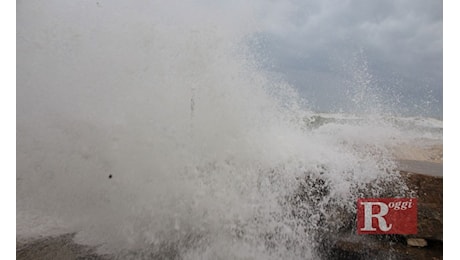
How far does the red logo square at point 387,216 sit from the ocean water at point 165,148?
12 centimetres

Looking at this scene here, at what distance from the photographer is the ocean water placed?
237cm

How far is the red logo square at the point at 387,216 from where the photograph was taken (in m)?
2.24

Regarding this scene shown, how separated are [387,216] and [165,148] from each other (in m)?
2.25

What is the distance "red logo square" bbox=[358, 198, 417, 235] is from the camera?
224cm

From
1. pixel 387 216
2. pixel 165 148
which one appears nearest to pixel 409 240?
pixel 387 216

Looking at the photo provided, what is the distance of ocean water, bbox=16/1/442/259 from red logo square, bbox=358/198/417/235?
124 mm

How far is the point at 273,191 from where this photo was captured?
262cm

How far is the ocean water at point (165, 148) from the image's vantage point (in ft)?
7.76

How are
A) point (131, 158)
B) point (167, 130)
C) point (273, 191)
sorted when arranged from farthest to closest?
1. point (167, 130)
2. point (131, 158)
3. point (273, 191)

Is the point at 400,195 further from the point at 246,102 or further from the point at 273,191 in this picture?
the point at 246,102

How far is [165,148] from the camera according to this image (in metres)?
2.89

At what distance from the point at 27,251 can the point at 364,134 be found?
14.0 feet
